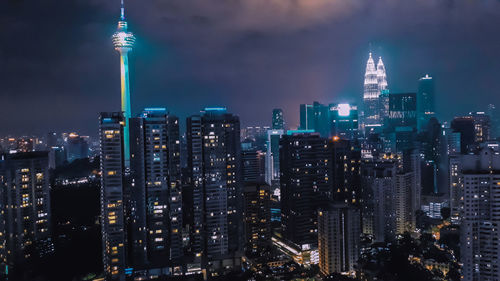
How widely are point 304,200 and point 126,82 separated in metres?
9.20

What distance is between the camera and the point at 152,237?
27.9 feet

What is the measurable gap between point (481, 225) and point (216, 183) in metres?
5.09

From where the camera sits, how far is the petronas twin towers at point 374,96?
2330 centimetres

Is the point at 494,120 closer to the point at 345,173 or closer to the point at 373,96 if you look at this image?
the point at 345,173

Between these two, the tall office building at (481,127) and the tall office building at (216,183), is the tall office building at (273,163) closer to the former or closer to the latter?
the tall office building at (481,127)

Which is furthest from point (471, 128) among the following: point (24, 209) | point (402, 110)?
point (24, 209)

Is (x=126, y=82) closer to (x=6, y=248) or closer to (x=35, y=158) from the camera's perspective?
(x=35, y=158)

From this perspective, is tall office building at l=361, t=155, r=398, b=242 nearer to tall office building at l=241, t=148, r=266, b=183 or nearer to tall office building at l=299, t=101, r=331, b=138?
tall office building at l=241, t=148, r=266, b=183

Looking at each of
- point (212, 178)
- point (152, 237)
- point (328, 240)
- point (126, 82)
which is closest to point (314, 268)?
point (328, 240)

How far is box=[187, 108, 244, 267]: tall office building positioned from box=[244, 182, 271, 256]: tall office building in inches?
40.0

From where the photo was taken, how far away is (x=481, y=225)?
676 centimetres

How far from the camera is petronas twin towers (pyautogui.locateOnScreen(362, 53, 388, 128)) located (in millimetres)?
23297

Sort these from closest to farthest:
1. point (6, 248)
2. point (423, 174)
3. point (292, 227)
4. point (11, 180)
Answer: point (6, 248) → point (11, 180) → point (292, 227) → point (423, 174)

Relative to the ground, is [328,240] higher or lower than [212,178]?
lower
